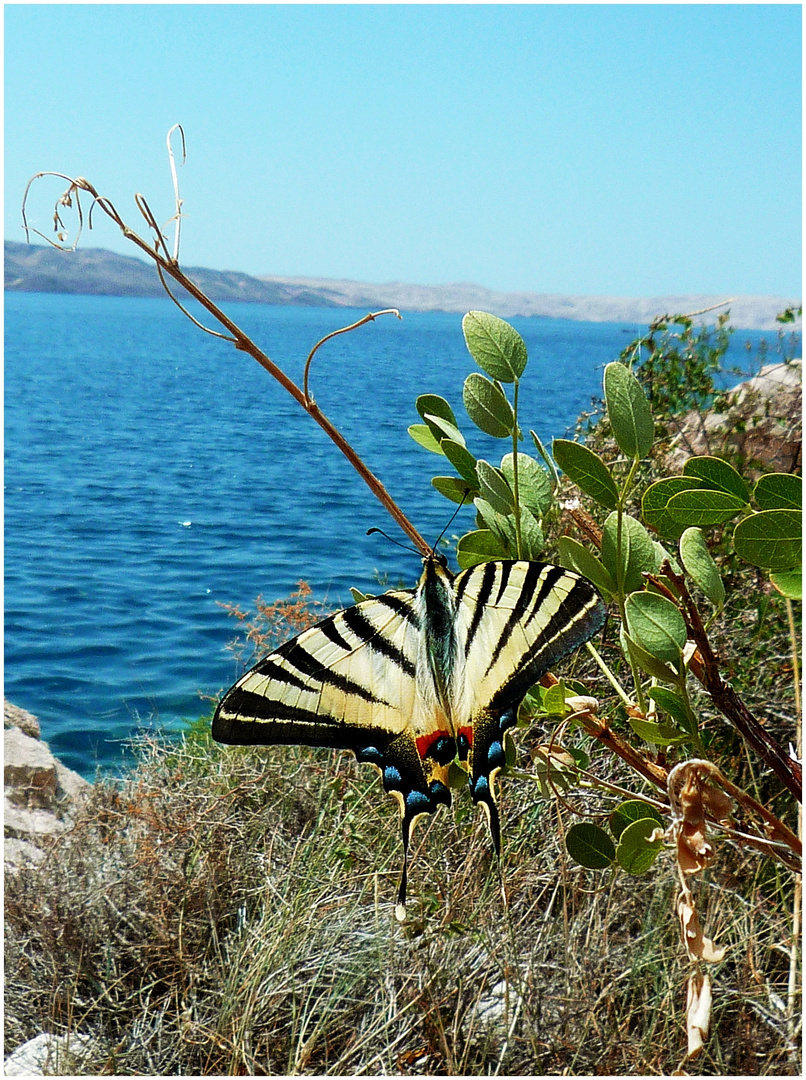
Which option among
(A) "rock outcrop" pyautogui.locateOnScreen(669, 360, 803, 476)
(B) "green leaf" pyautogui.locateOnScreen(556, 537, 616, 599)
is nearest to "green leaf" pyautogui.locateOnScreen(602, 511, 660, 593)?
(B) "green leaf" pyautogui.locateOnScreen(556, 537, 616, 599)

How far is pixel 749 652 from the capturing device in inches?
88.0

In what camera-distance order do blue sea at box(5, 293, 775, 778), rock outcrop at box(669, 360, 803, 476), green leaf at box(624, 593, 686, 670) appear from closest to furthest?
1. green leaf at box(624, 593, 686, 670)
2. rock outcrop at box(669, 360, 803, 476)
3. blue sea at box(5, 293, 775, 778)

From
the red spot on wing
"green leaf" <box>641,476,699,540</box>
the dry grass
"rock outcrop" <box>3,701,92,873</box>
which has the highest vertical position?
"green leaf" <box>641,476,699,540</box>

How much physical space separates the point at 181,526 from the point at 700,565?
7.47 m

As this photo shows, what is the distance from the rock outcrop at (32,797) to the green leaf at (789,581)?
2.59 meters

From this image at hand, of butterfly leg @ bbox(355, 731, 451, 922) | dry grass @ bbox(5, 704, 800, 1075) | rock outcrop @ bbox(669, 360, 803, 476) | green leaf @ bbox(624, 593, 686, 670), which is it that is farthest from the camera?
rock outcrop @ bbox(669, 360, 803, 476)

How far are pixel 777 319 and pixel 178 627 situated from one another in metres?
4.04

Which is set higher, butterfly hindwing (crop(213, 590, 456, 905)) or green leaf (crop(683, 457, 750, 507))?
green leaf (crop(683, 457, 750, 507))

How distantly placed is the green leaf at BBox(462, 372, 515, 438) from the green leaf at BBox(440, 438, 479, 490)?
0.06ft

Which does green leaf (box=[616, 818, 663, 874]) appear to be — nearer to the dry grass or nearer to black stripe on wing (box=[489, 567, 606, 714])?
black stripe on wing (box=[489, 567, 606, 714])

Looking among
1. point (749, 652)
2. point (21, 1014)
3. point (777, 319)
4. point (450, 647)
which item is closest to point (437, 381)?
point (777, 319)

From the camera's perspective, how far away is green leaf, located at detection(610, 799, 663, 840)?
494 mm

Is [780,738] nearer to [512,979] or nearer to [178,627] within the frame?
[512,979]

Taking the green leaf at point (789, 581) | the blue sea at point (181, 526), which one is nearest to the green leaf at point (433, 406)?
the green leaf at point (789, 581)
